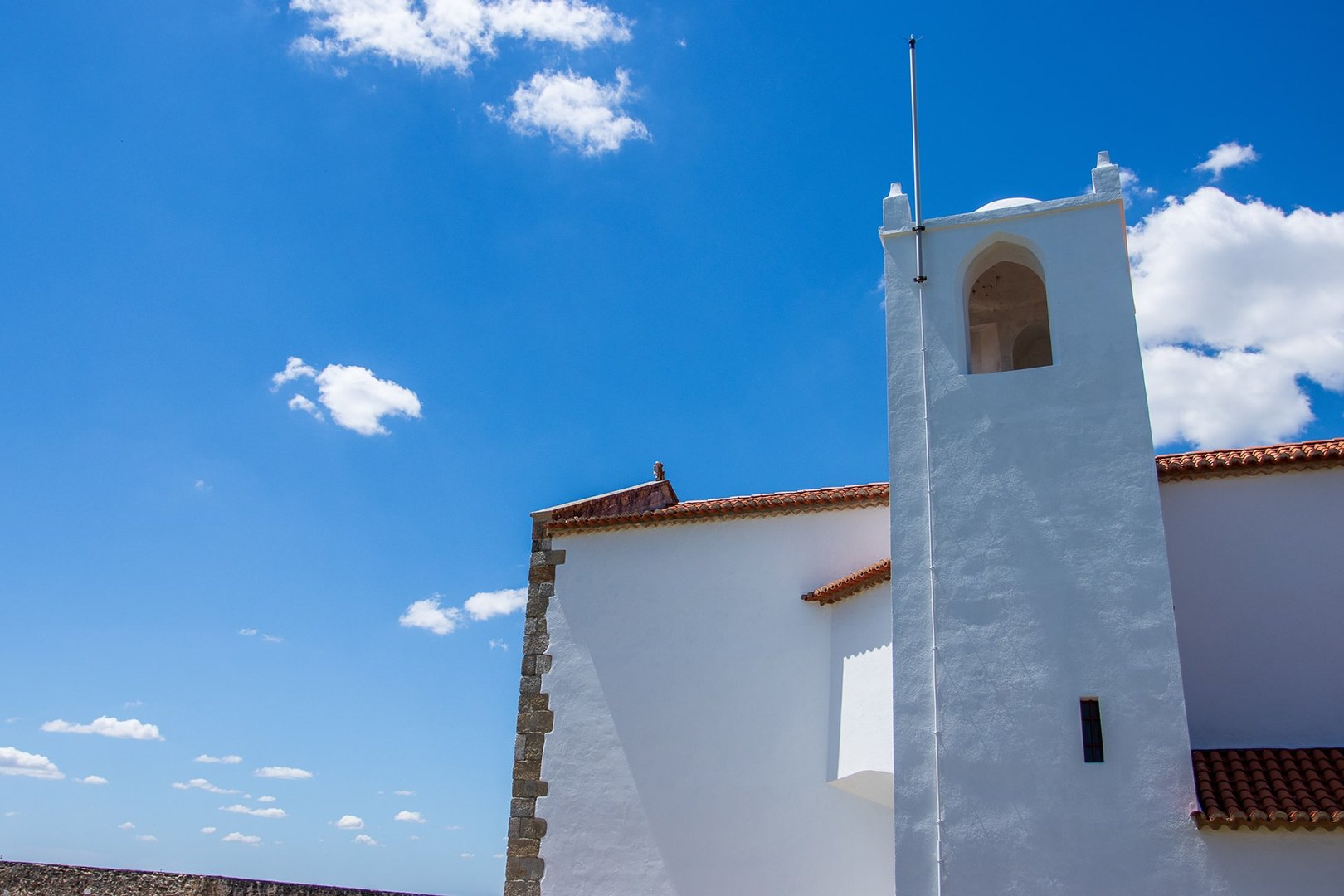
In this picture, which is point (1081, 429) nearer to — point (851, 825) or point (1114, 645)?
point (1114, 645)

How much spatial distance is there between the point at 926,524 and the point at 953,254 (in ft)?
10.3

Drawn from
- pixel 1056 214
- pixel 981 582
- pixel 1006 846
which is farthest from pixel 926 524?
pixel 1056 214

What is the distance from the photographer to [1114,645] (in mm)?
9211

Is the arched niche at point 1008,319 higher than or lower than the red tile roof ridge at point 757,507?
higher

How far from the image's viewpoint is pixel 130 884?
1113cm

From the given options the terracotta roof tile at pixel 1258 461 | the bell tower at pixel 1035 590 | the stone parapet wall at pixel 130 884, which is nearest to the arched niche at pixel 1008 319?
the bell tower at pixel 1035 590

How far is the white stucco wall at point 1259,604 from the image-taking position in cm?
1004

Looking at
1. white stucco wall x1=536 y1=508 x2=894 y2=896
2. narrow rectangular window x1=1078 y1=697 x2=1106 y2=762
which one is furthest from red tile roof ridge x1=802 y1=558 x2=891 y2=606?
narrow rectangular window x1=1078 y1=697 x2=1106 y2=762

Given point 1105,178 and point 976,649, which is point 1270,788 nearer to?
point 976,649

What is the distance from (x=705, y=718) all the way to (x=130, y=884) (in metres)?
6.85

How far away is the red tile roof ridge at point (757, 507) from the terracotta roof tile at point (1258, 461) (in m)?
3.43

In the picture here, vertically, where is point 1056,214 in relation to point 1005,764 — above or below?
above

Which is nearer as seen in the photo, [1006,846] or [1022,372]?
[1006,846]

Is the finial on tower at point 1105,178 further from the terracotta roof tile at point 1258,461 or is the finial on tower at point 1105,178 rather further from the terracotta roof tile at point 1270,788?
the terracotta roof tile at point 1270,788
